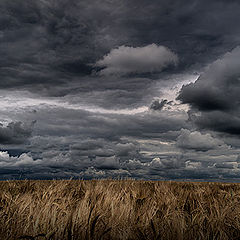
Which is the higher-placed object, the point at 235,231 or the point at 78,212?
the point at 78,212

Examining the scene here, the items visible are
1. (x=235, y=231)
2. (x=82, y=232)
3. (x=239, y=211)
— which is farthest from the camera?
(x=239, y=211)

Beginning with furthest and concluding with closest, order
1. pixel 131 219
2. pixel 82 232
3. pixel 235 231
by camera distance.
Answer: pixel 131 219
pixel 235 231
pixel 82 232

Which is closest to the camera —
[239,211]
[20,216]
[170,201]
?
[20,216]

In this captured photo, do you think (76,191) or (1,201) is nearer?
(1,201)

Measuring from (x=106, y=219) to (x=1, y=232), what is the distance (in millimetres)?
1616

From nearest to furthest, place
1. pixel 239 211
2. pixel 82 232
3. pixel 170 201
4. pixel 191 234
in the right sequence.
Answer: pixel 82 232
pixel 191 234
pixel 239 211
pixel 170 201

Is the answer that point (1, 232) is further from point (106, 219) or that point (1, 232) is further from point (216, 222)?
point (216, 222)

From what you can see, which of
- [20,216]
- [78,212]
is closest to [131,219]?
[78,212]

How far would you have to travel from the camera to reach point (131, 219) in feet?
14.6

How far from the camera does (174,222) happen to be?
13.3ft

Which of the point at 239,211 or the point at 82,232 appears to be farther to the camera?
the point at 239,211

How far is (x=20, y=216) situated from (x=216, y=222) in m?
3.09

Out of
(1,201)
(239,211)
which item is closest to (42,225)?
(1,201)

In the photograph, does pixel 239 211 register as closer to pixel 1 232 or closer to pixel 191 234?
pixel 191 234
